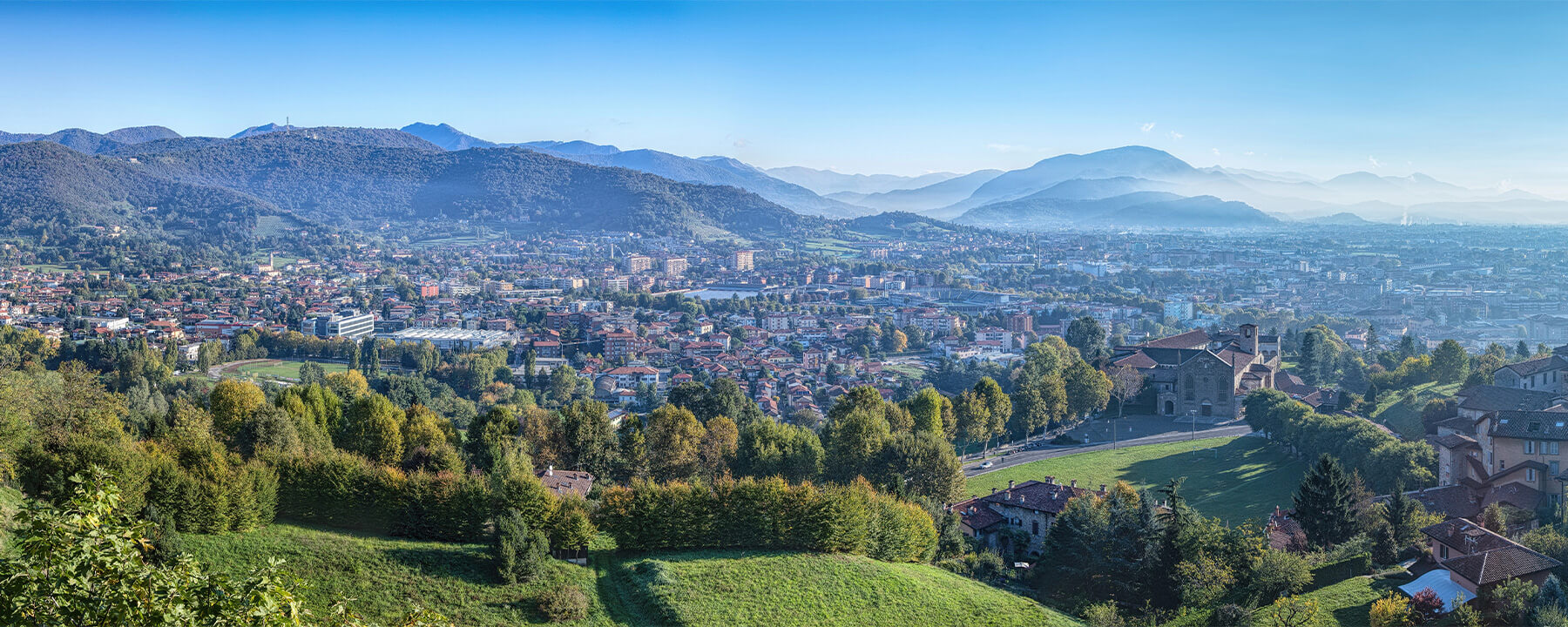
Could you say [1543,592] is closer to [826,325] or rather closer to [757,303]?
[826,325]

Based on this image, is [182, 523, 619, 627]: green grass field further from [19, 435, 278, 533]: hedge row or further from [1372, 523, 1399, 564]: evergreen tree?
[1372, 523, 1399, 564]: evergreen tree

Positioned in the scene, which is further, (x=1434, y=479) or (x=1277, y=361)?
(x=1277, y=361)

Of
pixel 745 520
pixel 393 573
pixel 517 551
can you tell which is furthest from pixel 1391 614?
pixel 393 573

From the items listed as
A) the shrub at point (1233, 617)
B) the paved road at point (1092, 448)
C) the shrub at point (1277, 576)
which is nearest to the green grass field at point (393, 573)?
the shrub at point (1233, 617)

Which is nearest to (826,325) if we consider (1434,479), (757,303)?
(757,303)

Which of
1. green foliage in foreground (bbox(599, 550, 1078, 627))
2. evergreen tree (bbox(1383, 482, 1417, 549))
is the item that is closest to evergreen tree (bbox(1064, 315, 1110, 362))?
evergreen tree (bbox(1383, 482, 1417, 549))

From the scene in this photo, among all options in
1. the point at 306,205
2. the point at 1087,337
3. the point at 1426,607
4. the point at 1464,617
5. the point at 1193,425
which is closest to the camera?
the point at 1464,617

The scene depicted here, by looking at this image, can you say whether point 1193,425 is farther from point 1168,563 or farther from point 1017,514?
point 1168,563
